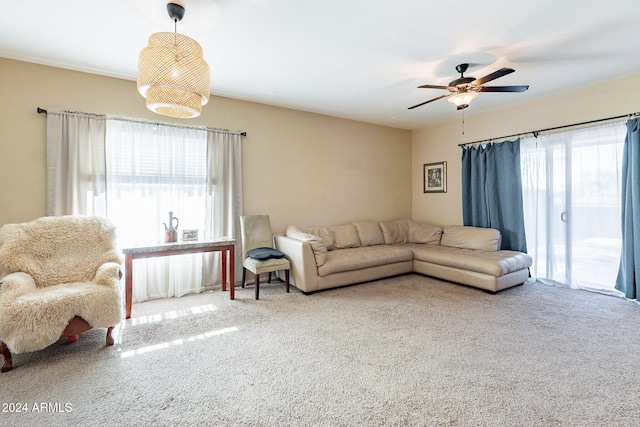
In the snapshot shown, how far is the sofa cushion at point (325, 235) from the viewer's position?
4766 millimetres

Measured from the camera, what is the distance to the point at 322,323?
2.96 meters

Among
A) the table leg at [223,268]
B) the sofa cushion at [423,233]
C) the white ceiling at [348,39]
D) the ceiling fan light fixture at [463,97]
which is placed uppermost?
the white ceiling at [348,39]

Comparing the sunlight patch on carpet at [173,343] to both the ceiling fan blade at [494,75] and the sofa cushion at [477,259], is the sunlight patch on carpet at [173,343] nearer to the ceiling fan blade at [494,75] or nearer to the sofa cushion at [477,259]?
→ the sofa cushion at [477,259]

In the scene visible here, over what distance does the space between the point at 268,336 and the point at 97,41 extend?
3.10m

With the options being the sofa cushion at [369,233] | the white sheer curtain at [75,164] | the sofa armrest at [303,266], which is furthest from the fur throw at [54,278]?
the sofa cushion at [369,233]

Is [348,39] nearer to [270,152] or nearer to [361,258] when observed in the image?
[270,152]

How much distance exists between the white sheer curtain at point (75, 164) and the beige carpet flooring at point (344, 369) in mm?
1360

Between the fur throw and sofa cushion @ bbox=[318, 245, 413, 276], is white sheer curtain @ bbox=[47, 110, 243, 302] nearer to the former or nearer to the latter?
the fur throw

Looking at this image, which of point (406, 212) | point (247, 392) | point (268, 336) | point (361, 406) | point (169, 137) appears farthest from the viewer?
point (406, 212)

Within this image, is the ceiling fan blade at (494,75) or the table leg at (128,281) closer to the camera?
the ceiling fan blade at (494,75)

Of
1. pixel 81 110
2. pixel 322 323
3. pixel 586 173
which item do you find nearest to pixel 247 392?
pixel 322 323

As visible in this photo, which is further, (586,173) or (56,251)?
(586,173)

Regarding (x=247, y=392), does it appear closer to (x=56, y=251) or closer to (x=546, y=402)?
(x=546, y=402)

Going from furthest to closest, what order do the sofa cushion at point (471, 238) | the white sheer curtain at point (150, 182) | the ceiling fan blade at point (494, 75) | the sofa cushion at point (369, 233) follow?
the sofa cushion at point (369, 233), the sofa cushion at point (471, 238), the white sheer curtain at point (150, 182), the ceiling fan blade at point (494, 75)
